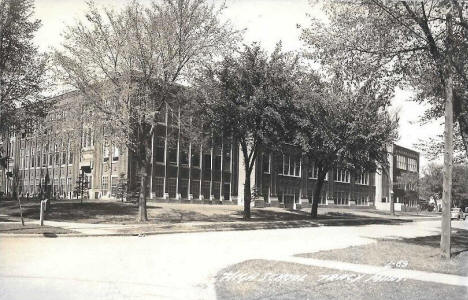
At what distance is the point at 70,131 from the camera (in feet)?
81.0

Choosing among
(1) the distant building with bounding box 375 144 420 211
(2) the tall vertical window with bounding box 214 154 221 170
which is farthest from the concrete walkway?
(1) the distant building with bounding box 375 144 420 211

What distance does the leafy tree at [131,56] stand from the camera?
77.2 feet

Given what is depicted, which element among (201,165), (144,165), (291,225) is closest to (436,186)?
(201,165)

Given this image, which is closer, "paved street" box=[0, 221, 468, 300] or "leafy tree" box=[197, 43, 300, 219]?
"paved street" box=[0, 221, 468, 300]

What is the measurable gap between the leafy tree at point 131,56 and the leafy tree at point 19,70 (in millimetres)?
2162

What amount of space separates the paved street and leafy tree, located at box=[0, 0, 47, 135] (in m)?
9.90

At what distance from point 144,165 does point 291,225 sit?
9.94 m

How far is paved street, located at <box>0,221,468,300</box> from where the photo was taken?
8.57m

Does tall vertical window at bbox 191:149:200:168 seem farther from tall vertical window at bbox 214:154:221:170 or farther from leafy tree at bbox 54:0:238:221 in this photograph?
leafy tree at bbox 54:0:238:221

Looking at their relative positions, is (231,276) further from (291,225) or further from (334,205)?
(334,205)

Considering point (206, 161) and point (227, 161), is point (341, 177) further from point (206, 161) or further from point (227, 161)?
point (206, 161)

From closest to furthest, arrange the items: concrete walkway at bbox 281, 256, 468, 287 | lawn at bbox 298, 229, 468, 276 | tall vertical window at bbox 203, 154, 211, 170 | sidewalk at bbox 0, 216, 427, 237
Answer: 1. concrete walkway at bbox 281, 256, 468, 287
2. lawn at bbox 298, 229, 468, 276
3. sidewalk at bbox 0, 216, 427, 237
4. tall vertical window at bbox 203, 154, 211, 170

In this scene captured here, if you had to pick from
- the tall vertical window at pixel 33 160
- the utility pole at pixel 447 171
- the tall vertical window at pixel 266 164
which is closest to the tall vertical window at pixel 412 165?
the tall vertical window at pixel 266 164

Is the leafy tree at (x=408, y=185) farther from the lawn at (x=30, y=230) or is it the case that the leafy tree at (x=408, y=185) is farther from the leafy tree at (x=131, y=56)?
the lawn at (x=30, y=230)
